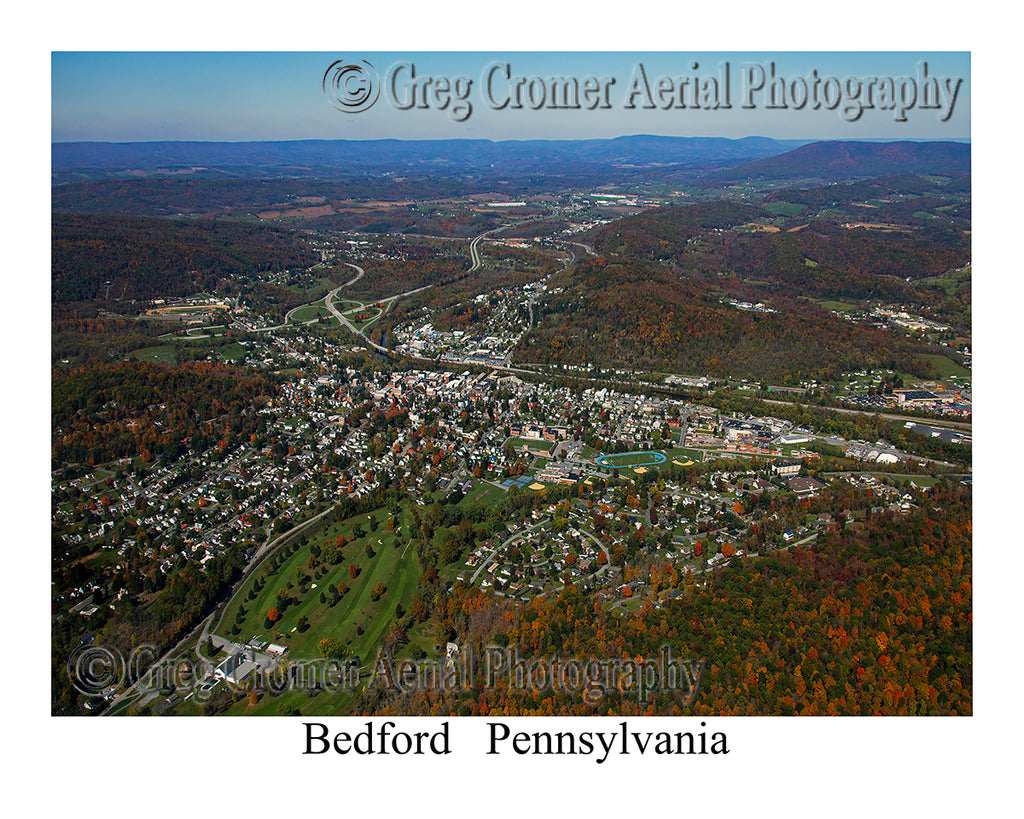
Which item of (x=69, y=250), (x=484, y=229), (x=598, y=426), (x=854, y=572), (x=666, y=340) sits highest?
(x=484, y=229)

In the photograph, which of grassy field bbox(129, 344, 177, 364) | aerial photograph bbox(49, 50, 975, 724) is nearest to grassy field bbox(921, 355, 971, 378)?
aerial photograph bbox(49, 50, 975, 724)

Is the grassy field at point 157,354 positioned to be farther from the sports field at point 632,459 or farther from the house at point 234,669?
the house at point 234,669

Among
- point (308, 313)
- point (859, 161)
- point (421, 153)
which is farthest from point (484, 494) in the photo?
point (421, 153)

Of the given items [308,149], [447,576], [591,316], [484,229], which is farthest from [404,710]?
[308,149]

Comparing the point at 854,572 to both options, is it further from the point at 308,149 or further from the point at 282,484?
the point at 308,149

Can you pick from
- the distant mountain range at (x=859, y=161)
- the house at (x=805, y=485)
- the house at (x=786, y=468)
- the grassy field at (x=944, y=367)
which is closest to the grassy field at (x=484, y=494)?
the house at (x=786, y=468)

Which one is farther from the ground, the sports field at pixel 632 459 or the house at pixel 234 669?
the sports field at pixel 632 459

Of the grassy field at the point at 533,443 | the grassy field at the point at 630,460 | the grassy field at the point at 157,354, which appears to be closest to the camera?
the grassy field at the point at 630,460
